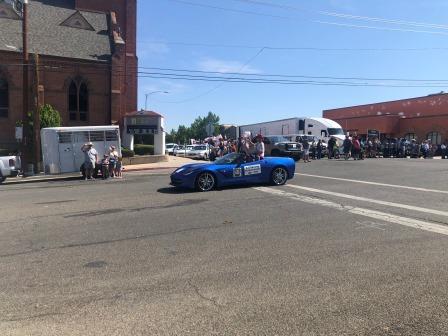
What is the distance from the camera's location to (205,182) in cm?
1394

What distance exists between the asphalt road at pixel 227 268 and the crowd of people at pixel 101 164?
902 cm

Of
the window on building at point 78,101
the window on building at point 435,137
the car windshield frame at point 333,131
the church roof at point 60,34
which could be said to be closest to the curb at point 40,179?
the window on building at point 78,101

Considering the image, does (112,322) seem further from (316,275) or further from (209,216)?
(209,216)

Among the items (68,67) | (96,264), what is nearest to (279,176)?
(96,264)

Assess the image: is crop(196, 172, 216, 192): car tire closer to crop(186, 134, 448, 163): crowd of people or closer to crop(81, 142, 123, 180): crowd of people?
crop(81, 142, 123, 180): crowd of people

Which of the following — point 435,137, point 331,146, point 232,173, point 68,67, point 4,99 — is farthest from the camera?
point 435,137

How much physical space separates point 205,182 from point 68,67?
27.0 m

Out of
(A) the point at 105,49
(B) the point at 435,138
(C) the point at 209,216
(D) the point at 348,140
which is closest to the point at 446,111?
(B) the point at 435,138

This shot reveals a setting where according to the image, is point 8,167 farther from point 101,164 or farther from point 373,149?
point 373,149

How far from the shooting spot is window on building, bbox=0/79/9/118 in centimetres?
3538

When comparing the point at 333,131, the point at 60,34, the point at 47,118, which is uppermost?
the point at 60,34

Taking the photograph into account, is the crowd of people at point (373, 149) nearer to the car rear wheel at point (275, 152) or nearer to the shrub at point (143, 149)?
the car rear wheel at point (275, 152)

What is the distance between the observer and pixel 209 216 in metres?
9.70

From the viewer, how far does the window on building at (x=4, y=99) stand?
3538cm
